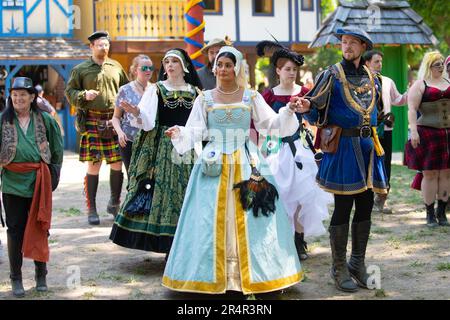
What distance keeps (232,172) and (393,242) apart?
280 centimetres

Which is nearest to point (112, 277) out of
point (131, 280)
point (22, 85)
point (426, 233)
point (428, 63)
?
point (131, 280)

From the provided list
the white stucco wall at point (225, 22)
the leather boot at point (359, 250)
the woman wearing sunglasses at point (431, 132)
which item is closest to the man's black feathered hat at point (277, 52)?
the leather boot at point (359, 250)

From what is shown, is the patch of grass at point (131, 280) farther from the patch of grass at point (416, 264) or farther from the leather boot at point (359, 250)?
the patch of grass at point (416, 264)

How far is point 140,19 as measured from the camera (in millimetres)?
24047

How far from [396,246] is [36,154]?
370 centimetres

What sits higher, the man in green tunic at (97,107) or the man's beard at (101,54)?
the man's beard at (101,54)

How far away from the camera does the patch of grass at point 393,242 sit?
7979mm

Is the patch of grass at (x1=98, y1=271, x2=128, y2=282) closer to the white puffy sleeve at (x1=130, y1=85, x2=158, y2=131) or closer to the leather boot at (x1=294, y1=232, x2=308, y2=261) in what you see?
the white puffy sleeve at (x1=130, y1=85, x2=158, y2=131)

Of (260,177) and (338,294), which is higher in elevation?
(260,177)

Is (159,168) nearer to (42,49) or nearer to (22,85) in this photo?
(22,85)

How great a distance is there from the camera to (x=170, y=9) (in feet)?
80.0

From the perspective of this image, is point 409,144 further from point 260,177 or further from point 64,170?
point 64,170

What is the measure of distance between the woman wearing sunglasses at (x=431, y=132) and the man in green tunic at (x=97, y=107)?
3360mm
